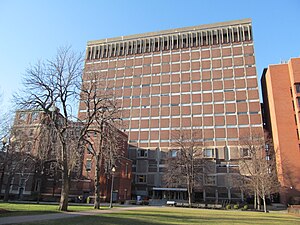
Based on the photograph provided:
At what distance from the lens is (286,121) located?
191 feet

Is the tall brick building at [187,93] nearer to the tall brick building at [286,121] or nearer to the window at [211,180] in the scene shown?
the window at [211,180]

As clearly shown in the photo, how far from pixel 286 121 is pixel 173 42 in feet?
130

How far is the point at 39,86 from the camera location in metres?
22.2

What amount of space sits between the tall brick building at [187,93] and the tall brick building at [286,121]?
566 centimetres

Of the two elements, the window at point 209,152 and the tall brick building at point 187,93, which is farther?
the tall brick building at point 187,93

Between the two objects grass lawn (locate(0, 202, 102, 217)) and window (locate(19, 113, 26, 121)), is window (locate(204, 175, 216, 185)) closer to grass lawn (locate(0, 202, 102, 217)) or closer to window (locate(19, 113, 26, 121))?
grass lawn (locate(0, 202, 102, 217))

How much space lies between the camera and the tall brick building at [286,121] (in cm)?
5384

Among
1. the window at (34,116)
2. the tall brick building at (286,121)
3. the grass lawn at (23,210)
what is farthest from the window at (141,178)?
the window at (34,116)

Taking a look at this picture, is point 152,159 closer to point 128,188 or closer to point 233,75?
point 128,188

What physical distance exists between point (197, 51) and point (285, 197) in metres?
44.4

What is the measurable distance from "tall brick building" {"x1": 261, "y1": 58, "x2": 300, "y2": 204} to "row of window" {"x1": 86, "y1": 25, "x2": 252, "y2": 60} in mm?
16438

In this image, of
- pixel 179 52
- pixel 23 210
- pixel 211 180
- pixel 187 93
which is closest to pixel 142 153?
pixel 211 180

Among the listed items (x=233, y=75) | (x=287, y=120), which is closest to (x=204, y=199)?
(x=287, y=120)

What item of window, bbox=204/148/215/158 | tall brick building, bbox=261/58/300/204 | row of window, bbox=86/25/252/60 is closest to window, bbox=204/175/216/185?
window, bbox=204/148/215/158
